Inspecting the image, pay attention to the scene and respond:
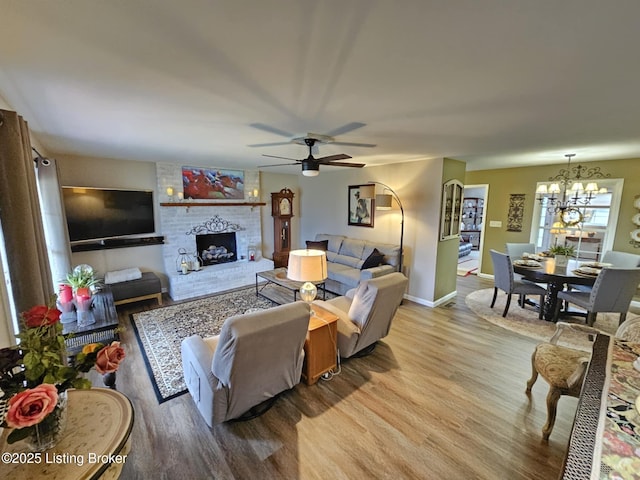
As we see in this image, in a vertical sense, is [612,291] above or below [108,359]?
below

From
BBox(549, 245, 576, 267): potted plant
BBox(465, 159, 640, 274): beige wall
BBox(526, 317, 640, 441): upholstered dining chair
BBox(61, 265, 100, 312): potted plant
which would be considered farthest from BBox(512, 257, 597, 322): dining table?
BBox(61, 265, 100, 312): potted plant

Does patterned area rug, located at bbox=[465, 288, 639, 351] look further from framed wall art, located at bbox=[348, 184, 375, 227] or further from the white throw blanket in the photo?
the white throw blanket

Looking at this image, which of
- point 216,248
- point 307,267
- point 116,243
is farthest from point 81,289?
point 216,248

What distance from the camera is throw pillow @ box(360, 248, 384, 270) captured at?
182 inches

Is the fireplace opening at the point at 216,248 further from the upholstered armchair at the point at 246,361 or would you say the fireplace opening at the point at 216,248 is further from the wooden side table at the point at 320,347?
the wooden side table at the point at 320,347

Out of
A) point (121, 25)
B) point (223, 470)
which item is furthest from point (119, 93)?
point (223, 470)

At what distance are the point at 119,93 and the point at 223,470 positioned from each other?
2.58m

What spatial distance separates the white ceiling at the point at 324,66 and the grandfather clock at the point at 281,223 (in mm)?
3709

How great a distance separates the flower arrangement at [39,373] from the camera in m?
0.92

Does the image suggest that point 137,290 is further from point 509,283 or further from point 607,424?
point 509,283

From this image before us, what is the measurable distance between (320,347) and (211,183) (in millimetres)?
4341

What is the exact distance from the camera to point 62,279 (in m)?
3.56

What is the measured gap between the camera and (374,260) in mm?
4637

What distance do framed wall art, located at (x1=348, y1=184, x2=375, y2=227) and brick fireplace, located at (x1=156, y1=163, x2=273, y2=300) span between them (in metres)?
2.11
